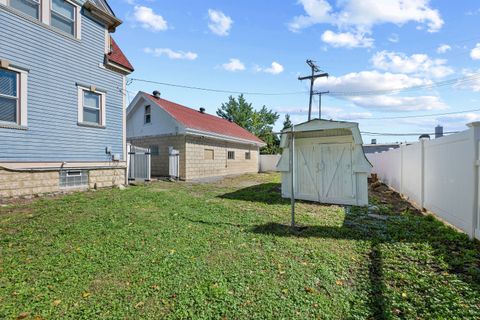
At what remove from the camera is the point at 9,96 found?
23.9 feet

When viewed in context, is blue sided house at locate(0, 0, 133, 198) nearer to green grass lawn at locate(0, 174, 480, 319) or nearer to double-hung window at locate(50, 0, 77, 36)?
double-hung window at locate(50, 0, 77, 36)

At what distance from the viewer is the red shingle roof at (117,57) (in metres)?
10.2

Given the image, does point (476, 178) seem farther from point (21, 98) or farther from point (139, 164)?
point (139, 164)

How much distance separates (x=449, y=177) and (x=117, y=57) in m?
11.6

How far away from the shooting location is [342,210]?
23.7 ft

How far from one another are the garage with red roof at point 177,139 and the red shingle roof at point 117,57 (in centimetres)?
425

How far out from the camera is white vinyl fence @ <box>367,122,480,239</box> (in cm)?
430

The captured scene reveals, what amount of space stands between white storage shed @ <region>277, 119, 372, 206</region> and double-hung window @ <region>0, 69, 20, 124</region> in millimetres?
7859

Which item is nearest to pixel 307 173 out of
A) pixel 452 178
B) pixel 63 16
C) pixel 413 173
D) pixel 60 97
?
pixel 413 173

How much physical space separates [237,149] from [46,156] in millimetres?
13724

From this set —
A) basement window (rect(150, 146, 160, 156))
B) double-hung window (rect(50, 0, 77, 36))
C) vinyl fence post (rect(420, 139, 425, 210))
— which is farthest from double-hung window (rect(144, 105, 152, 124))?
vinyl fence post (rect(420, 139, 425, 210))

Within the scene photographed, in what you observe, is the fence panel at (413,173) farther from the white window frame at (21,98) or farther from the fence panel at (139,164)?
the white window frame at (21,98)

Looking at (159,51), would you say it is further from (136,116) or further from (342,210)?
(342,210)

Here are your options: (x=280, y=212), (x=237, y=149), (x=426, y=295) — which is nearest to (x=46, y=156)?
(x=280, y=212)
